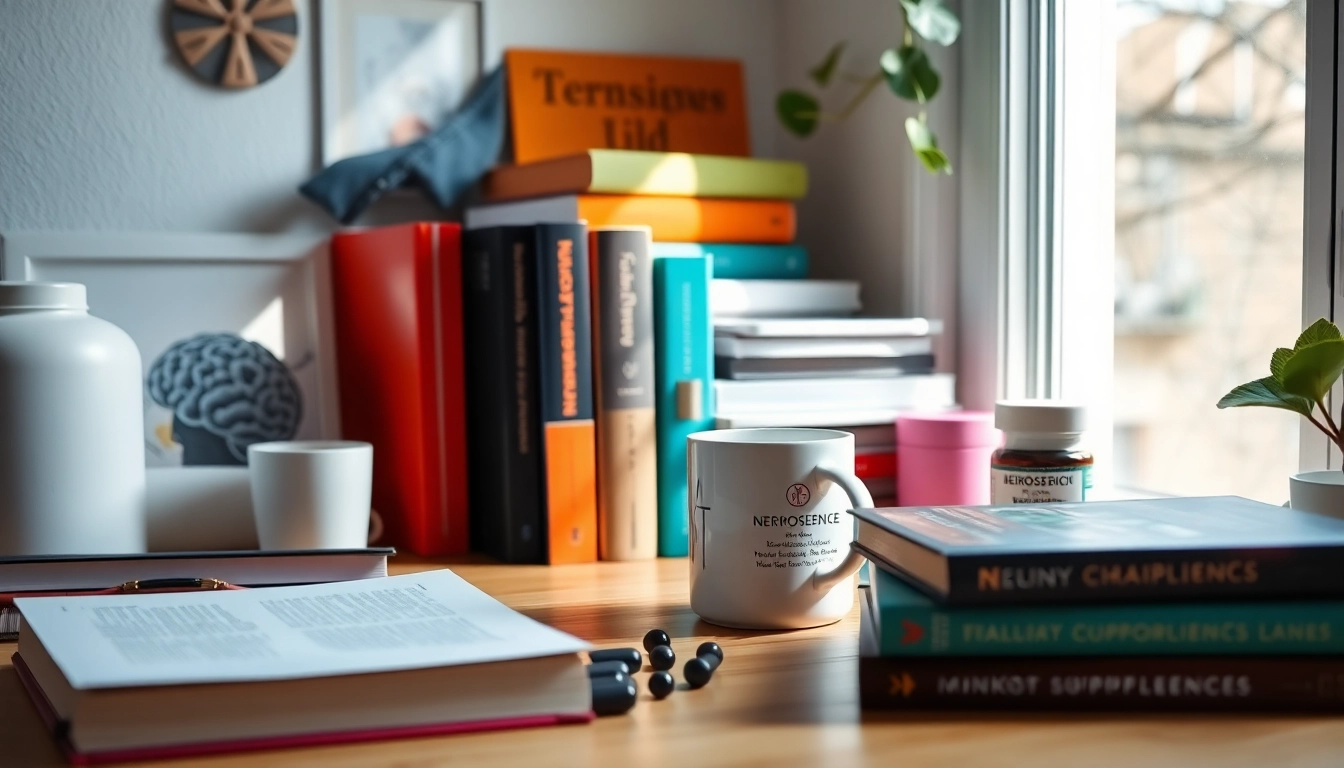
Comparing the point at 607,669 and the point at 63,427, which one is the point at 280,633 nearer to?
the point at 607,669

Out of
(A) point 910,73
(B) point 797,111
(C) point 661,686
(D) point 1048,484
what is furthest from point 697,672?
(B) point 797,111

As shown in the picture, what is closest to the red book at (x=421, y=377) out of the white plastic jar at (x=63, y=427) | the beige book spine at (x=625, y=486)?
the beige book spine at (x=625, y=486)

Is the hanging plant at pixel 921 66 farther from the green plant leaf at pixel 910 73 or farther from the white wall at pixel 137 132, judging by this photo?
the white wall at pixel 137 132

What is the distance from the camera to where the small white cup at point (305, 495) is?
101cm

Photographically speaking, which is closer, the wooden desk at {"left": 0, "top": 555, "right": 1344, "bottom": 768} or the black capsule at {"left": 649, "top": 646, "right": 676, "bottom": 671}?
the wooden desk at {"left": 0, "top": 555, "right": 1344, "bottom": 768}

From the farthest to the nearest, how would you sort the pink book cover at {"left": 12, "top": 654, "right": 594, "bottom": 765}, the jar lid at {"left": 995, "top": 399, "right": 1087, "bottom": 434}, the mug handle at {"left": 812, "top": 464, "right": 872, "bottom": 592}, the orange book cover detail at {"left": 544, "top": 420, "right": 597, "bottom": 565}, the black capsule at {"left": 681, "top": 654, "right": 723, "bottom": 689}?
the orange book cover detail at {"left": 544, "top": 420, "right": 597, "bottom": 565}
the jar lid at {"left": 995, "top": 399, "right": 1087, "bottom": 434}
the mug handle at {"left": 812, "top": 464, "right": 872, "bottom": 592}
the black capsule at {"left": 681, "top": 654, "right": 723, "bottom": 689}
the pink book cover at {"left": 12, "top": 654, "right": 594, "bottom": 765}

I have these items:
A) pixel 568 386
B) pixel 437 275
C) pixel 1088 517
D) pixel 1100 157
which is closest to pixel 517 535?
pixel 568 386

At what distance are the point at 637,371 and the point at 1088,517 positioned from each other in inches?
18.0

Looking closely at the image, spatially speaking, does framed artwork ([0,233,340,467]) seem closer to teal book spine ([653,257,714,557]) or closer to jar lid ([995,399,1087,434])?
teal book spine ([653,257,714,557])

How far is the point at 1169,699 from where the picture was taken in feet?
2.08

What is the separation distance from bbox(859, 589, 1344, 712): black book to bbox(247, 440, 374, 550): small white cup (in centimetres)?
54

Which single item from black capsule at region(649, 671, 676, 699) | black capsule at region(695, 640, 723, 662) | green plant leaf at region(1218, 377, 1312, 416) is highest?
green plant leaf at region(1218, 377, 1312, 416)

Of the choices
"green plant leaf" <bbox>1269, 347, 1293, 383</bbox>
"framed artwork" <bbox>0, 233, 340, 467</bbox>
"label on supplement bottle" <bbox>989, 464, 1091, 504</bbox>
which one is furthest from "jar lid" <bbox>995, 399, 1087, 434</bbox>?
"framed artwork" <bbox>0, 233, 340, 467</bbox>

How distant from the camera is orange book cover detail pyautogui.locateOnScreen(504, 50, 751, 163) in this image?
4.44 feet
